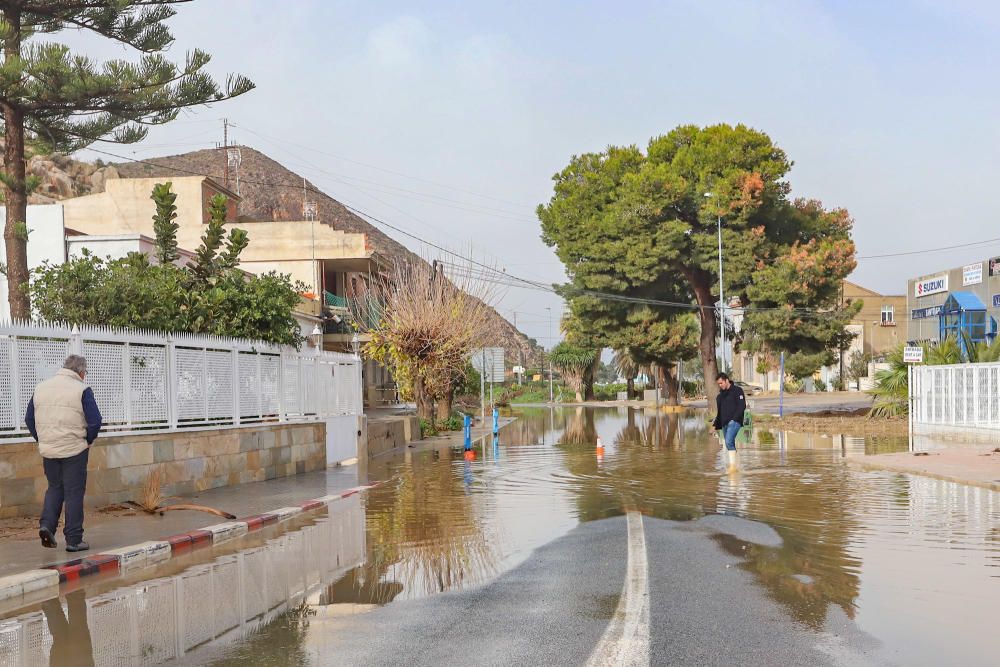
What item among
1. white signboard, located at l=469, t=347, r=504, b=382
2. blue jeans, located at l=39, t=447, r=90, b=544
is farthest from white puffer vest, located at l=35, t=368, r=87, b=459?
white signboard, located at l=469, t=347, r=504, b=382

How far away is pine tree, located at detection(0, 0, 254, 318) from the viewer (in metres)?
18.4

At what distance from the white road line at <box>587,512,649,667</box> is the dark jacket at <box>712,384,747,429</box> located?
10232mm

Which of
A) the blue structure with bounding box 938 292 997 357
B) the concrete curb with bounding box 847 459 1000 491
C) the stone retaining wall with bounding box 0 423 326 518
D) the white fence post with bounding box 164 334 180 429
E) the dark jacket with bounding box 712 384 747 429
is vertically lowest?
the concrete curb with bounding box 847 459 1000 491

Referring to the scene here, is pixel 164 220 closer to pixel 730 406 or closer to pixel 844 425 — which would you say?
pixel 730 406

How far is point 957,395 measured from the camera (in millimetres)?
28031

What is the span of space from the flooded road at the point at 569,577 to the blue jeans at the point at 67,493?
1.38m

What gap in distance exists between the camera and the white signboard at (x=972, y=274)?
2662 inches

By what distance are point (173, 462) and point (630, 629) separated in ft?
35.8

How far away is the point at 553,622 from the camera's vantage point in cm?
669

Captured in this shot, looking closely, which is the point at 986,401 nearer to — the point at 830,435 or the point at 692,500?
the point at 830,435

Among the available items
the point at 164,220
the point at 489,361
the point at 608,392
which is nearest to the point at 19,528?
the point at 164,220

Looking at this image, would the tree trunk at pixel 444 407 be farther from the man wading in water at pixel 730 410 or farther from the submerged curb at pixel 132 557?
the submerged curb at pixel 132 557

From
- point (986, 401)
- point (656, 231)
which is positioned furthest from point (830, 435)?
point (656, 231)

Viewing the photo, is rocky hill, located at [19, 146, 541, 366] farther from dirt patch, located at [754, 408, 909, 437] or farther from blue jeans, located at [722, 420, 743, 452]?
blue jeans, located at [722, 420, 743, 452]
